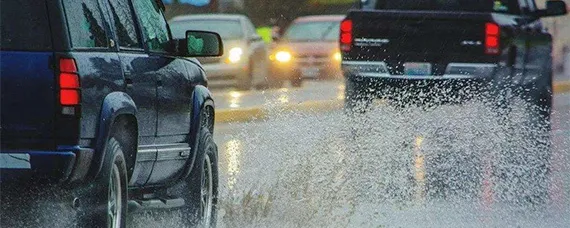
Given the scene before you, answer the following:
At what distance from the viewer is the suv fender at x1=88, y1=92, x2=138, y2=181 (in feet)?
24.3

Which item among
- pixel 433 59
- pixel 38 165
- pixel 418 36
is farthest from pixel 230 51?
pixel 38 165

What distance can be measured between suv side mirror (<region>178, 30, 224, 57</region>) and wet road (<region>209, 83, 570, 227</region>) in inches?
38.6

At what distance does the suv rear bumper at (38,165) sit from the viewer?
7.12 m

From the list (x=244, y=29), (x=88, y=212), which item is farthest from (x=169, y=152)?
(x=244, y=29)

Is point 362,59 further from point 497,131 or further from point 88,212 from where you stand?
point 88,212

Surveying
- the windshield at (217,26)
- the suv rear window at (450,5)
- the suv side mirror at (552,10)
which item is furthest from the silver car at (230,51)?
the suv side mirror at (552,10)

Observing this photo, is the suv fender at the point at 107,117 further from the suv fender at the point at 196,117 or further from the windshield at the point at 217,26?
the windshield at the point at 217,26

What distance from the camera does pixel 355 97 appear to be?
18.1 m

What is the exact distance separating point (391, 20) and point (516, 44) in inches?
58.6

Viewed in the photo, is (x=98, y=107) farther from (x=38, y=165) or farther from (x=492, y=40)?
(x=492, y=40)

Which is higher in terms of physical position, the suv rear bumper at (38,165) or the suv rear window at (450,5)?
the suv rear bumper at (38,165)

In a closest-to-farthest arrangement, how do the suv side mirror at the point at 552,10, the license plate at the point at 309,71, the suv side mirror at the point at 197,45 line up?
the suv side mirror at the point at 197,45
the suv side mirror at the point at 552,10
the license plate at the point at 309,71

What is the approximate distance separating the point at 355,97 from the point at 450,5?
231 cm

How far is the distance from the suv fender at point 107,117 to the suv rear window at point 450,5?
39.4ft
